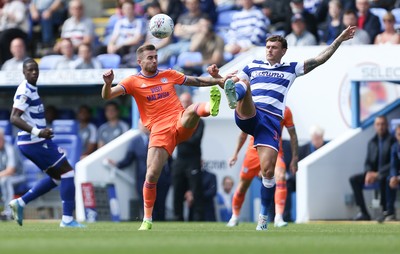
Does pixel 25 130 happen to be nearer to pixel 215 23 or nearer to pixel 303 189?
pixel 303 189

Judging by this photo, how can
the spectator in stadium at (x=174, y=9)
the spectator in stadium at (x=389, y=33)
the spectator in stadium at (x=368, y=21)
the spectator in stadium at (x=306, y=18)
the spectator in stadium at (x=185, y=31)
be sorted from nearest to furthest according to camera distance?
the spectator in stadium at (x=389, y=33)
the spectator in stadium at (x=368, y=21)
the spectator in stadium at (x=306, y=18)
the spectator in stadium at (x=185, y=31)
the spectator in stadium at (x=174, y=9)

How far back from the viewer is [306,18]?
856 inches

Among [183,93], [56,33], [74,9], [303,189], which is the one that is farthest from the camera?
[56,33]

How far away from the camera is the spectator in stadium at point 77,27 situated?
2403 cm

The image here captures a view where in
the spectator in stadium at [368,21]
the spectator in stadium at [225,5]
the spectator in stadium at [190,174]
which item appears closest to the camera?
the spectator in stadium at [190,174]

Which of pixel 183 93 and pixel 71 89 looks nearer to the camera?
pixel 183 93

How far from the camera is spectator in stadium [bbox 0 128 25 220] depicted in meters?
22.4

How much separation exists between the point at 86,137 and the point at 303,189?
201 inches

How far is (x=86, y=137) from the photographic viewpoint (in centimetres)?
2312

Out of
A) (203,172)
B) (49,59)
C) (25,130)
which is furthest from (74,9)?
(25,130)

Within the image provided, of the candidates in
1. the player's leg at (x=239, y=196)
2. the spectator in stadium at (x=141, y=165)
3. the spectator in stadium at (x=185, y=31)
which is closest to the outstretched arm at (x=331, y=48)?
the player's leg at (x=239, y=196)

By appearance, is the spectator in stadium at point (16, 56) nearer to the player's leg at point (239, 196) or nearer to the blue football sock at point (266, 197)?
the player's leg at point (239, 196)

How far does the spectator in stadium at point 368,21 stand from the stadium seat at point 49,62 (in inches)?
231

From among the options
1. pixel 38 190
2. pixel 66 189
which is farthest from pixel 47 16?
pixel 66 189
